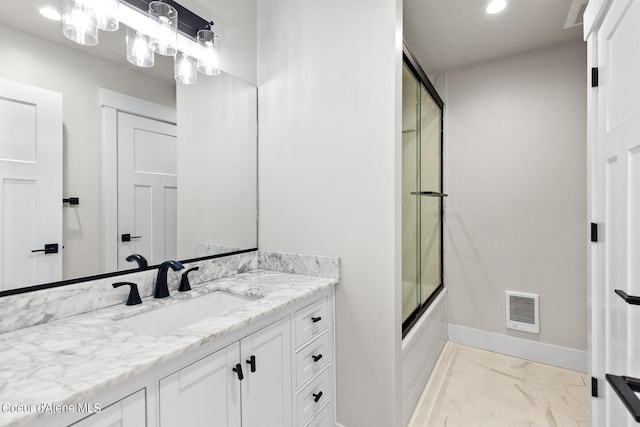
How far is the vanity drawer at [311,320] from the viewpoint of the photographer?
1453 mm

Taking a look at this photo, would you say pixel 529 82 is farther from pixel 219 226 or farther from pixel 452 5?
pixel 219 226

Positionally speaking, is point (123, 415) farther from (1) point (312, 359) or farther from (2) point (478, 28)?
(2) point (478, 28)

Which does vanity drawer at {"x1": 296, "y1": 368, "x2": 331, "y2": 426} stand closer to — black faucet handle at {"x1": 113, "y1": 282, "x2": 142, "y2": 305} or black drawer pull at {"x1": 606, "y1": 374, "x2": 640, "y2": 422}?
black faucet handle at {"x1": 113, "y1": 282, "x2": 142, "y2": 305}

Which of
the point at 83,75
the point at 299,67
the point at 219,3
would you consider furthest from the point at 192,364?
the point at 219,3

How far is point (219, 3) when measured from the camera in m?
1.78

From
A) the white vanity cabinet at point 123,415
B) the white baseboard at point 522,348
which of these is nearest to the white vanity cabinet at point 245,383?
the white vanity cabinet at point 123,415

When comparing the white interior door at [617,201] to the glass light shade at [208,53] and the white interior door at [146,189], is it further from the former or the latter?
the white interior door at [146,189]

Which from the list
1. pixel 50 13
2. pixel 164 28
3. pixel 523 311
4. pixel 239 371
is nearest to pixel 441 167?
pixel 523 311

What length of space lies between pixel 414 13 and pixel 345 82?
0.91m

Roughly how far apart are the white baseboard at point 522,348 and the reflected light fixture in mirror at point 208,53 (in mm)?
2895

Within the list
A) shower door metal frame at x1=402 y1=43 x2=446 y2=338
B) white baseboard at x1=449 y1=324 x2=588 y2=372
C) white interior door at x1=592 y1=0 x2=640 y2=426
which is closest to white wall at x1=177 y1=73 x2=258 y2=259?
shower door metal frame at x1=402 y1=43 x2=446 y2=338

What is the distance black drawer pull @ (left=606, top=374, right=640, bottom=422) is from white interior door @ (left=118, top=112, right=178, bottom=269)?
179 centimetres

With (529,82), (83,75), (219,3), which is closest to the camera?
(83,75)

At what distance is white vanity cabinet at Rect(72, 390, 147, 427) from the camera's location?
74cm
